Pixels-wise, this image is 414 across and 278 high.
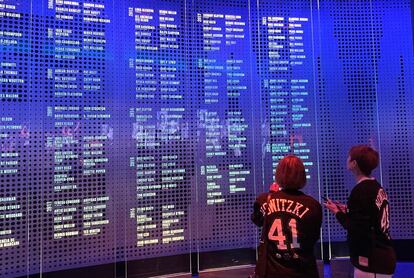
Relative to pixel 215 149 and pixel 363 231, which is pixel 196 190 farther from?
pixel 363 231

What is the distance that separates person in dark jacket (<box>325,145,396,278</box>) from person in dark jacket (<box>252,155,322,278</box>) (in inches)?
16.4

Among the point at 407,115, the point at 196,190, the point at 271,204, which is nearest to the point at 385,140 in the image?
the point at 407,115

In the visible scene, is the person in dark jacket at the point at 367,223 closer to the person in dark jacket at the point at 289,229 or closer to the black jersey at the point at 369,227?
the black jersey at the point at 369,227

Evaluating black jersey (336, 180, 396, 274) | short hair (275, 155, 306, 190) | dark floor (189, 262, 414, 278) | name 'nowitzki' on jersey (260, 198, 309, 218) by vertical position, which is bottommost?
dark floor (189, 262, 414, 278)

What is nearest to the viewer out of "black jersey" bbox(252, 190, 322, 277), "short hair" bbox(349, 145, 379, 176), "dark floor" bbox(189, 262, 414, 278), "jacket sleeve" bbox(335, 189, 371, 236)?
"black jersey" bbox(252, 190, 322, 277)

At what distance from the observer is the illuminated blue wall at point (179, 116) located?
4.11 meters

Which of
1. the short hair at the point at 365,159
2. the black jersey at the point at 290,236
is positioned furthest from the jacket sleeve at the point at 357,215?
the black jersey at the point at 290,236

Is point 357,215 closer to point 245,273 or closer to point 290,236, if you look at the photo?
Result: point 290,236

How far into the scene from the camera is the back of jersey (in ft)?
6.68

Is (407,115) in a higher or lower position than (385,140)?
higher

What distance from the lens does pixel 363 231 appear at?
233cm

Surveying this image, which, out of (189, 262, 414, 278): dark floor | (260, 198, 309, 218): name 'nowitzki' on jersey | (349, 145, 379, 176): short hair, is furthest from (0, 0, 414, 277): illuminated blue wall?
(260, 198, 309, 218): name 'nowitzki' on jersey

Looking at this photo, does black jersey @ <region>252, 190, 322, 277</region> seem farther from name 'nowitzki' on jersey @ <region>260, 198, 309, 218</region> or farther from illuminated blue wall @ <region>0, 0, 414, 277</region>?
illuminated blue wall @ <region>0, 0, 414, 277</region>

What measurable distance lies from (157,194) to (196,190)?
0.56 metres
